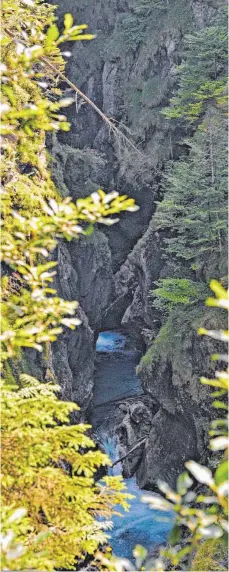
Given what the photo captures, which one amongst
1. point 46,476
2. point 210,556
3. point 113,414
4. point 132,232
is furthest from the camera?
point 132,232

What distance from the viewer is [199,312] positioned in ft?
37.3

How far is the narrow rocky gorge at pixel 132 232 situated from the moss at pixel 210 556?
3705 millimetres

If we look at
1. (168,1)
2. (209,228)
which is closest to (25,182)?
(209,228)

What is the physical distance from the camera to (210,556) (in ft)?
24.0

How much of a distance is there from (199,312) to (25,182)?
16.7 ft

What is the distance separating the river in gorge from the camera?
12.3m

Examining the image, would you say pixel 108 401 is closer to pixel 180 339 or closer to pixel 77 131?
pixel 180 339

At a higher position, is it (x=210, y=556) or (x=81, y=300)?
(x=81, y=300)

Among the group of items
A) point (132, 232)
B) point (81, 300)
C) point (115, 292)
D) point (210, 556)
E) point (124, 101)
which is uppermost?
point (124, 101)

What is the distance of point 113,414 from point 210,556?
30.9 ft

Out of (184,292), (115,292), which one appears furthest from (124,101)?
(184,292)

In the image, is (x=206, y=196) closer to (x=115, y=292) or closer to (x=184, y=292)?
(x=184, y=292)

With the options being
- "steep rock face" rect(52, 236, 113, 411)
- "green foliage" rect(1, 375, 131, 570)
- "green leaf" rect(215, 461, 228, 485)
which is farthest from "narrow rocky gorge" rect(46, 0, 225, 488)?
"green leaf" rect(215, 461, 228, 485)

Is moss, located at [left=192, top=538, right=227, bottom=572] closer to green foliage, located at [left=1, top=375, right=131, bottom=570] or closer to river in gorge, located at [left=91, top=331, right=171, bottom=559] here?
river in gorge, located at [left=91, top=331, right=171, bottom=559]
